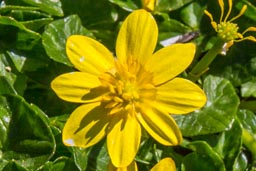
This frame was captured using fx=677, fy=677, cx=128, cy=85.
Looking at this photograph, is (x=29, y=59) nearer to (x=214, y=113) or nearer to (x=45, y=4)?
(x=45, y=4)

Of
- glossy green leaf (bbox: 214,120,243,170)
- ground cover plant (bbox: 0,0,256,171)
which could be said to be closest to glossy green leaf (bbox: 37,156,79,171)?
ground cover plant (bbox: 0,0,256,171)

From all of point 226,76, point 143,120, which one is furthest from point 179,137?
point 226,76

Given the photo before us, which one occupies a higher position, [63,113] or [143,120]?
[143,120]

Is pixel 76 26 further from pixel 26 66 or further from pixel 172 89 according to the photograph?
pixel 172 89

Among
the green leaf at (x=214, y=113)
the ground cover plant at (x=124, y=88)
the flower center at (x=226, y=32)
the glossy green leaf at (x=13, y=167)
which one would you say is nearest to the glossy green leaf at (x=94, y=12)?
the ground cover plant at (x=124, y=88)

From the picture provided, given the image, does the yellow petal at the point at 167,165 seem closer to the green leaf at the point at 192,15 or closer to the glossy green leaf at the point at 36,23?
the glossy green leaf at the point at 36,23

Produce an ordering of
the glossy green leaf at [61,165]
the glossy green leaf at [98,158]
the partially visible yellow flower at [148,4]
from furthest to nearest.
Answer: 1. the partially visible yellow flower at [148,4]
2. the glossy green leaf at [98,158]
3. the glossy green leaf at [61,165]

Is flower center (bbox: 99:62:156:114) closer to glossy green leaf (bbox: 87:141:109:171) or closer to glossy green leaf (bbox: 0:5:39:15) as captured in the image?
glossy green leaf (bbox: 87:141:109:171)
